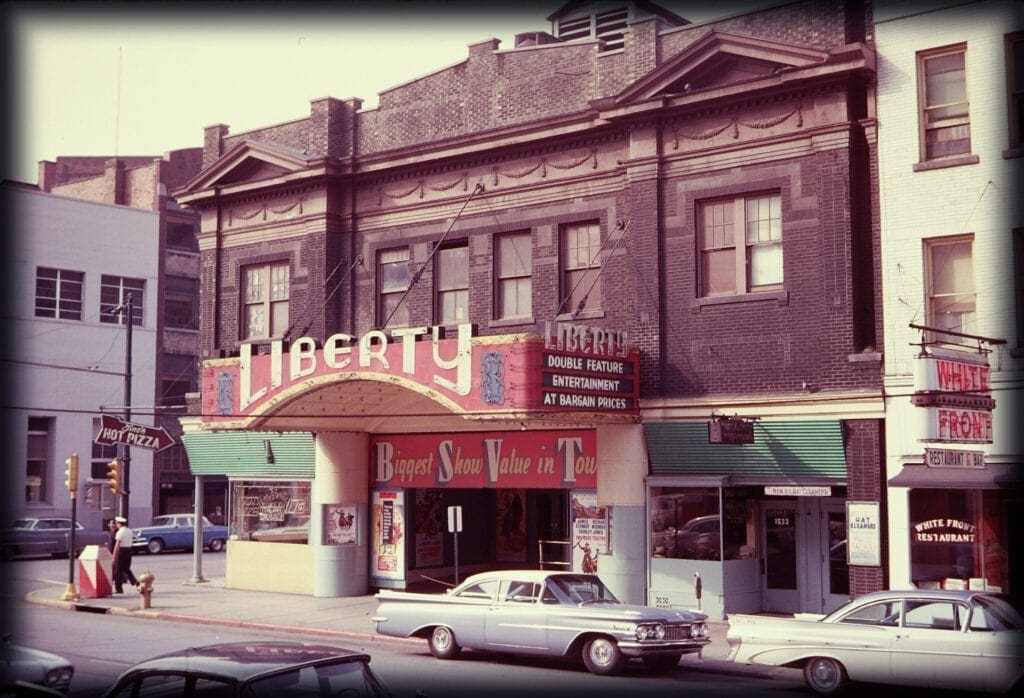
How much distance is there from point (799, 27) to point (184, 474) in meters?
42.7

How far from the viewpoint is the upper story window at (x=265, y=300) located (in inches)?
1176

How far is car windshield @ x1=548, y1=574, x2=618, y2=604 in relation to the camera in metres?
18.0

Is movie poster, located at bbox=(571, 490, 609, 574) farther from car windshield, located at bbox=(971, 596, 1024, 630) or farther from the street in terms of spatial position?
car windshield, located at bbox=(971, 596, 1024, 630)

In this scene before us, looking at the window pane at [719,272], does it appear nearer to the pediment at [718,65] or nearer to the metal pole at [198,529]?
the pediment at [718,65]

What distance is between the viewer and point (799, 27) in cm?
2264

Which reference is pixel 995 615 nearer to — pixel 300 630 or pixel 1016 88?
pixel 1016 88

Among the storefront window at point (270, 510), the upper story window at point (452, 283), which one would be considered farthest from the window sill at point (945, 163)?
the storefront window at point (270, 510)

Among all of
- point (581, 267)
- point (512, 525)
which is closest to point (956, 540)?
point (581, 267)

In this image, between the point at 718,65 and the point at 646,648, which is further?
the point at 718,65

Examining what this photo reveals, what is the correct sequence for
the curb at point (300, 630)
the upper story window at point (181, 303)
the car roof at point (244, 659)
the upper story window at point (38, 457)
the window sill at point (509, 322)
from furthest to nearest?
the upper story window at point (181, 303) < the upper story window at point (38, 457) < the window sill at point (509, 322) < the curb at point (300, 630) < the car roof at point (244, 659)

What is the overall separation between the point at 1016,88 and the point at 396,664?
554 inches

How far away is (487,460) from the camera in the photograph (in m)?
26.6

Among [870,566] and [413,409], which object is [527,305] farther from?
[870,566]

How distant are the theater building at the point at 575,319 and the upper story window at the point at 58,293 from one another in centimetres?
2132
